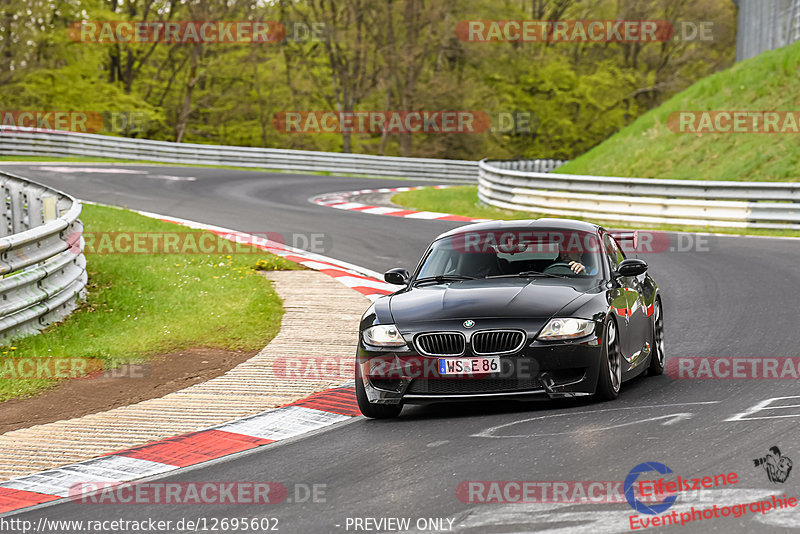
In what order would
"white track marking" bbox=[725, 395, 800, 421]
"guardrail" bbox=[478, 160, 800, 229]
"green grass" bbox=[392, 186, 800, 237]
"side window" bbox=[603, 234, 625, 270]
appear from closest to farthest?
"white track marking" bbox=[725, 395, 800, 421], "side window" bbox=[603, 234, 625, 270], "guardrail" bbox=[478, 160, 800, 229], "green grass" bbox=[392, 186, 800, 237]

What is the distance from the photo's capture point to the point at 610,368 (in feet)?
24.5

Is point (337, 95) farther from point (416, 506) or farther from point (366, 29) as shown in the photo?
point (416, 506)

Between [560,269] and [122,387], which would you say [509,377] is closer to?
[560,269]

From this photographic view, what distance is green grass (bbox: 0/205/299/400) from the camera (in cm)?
1012

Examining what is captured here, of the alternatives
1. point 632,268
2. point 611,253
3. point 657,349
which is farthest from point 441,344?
point 657,349

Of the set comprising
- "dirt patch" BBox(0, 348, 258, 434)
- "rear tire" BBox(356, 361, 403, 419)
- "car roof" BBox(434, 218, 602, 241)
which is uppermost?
"car roof" BBox(434, 218, 602, 241)

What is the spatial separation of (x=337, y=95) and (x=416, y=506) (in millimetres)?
50049

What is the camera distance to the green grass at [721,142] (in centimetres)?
2512

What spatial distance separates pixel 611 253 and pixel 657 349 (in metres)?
0.91

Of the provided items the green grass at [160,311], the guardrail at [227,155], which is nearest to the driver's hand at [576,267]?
the green grass at [160,311]

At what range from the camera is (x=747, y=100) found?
27.7 metres

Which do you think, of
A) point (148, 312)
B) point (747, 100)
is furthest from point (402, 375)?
point (747, 100)

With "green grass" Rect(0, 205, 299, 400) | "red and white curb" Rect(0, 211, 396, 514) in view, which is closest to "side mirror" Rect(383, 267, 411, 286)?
"red and white curb" Rect(0, 211, 396, 514)

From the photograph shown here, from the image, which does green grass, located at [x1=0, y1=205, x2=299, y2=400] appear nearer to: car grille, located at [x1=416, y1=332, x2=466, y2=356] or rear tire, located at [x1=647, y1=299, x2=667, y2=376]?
car grille, located at [x1=416, y1=332, x2=466, y2=356]
